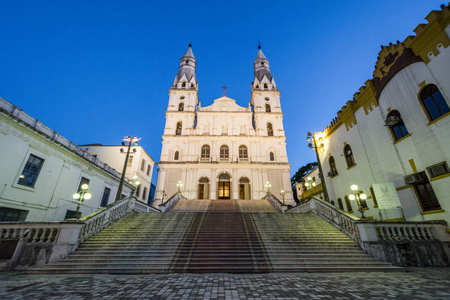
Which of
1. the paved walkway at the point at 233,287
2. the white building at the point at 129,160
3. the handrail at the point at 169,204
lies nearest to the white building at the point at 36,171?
the handrail at the point at 169,204

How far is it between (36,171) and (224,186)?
19847 mm

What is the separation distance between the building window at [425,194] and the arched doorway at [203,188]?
21.3 m

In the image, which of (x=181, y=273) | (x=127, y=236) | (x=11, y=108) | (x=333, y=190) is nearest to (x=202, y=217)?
(x=127, y=236)

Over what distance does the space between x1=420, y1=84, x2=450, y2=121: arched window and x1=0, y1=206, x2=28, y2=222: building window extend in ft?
80.6

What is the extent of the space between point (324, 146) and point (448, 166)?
954cm

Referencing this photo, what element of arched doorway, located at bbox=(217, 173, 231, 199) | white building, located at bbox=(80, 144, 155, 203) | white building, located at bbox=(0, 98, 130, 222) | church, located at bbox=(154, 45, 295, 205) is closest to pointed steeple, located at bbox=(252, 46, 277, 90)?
church, located at bbox=(154, 45, 295, 205)

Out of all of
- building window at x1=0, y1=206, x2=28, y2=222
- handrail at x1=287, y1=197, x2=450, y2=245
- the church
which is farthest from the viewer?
the church

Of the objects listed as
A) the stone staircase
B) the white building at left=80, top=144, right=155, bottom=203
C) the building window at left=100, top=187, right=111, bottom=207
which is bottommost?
the stone staircase

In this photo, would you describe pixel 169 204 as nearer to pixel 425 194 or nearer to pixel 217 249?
pixel 217 249

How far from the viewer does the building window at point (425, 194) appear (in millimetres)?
9094

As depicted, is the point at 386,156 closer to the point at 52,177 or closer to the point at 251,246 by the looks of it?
the point at 251,246

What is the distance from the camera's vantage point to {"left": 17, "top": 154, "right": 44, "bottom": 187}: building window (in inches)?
510

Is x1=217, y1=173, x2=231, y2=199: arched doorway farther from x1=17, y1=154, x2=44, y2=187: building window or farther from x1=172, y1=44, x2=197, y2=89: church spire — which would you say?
x1=17, y1=154, x2=44, y2=187: building window

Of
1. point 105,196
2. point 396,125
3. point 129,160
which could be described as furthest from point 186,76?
point 396,125
